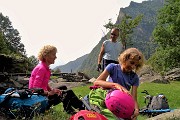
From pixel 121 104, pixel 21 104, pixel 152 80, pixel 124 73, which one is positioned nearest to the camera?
pixel 121 104

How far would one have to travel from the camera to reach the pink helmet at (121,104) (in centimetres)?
450

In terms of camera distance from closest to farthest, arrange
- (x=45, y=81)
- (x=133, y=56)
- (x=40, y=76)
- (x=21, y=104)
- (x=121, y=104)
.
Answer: (x=121, y=104) → (x=133, y=56) → (x=21, y=104) → (x=40, y=76) → (x=45, y=81)

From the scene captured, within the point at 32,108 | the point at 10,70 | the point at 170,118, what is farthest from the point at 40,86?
the point at 10,70

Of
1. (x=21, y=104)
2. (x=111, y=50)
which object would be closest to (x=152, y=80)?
(x=111, y=50)

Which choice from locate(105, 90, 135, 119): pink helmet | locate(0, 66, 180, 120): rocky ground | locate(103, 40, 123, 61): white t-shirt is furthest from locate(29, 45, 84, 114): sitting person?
locate(103, 40, 123, 61): white t-shirt

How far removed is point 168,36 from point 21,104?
4577cm

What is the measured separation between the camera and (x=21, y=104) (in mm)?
6914

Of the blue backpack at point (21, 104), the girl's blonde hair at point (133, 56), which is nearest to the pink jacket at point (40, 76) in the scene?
the blue backpack at point (21, 104)

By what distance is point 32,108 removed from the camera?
22.9 feet

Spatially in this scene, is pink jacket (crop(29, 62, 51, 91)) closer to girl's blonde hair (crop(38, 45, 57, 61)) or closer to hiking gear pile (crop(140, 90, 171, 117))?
girl's blonde hair (crop(38, 45, 57, 61))

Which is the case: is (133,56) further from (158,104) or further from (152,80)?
(152,80)

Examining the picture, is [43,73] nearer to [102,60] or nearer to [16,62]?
[102,60]

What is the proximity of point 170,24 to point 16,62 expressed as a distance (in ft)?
118

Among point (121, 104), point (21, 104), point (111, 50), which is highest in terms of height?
point (111, 50)
